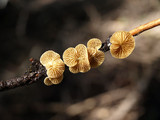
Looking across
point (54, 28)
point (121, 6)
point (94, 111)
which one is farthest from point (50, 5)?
point (94, 111)

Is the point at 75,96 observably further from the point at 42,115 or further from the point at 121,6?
the point at 121,6

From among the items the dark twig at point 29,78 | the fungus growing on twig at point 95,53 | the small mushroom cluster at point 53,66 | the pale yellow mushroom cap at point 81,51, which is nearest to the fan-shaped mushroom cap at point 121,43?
the fungus growing on twig at point 95,53

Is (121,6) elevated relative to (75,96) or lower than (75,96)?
elevated

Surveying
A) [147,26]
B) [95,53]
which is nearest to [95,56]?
[95,53]

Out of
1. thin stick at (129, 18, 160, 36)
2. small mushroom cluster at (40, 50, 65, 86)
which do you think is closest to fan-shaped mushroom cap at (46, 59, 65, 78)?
small mushroom cluster at (40, 50, 65, 86)

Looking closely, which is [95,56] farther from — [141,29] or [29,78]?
[29,78]

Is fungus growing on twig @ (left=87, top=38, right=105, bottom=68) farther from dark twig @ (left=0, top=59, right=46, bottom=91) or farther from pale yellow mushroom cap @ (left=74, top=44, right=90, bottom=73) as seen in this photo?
dark twig @ (left=0, top=59, right=46, bottom=91)
